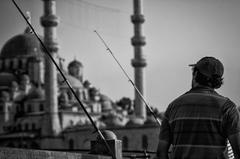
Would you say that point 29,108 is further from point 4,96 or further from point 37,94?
point 4,96

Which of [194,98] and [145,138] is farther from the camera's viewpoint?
[145,138]

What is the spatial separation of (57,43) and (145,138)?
914 centimetres

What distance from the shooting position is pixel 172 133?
3604 mm

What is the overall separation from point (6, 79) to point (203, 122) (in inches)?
2406

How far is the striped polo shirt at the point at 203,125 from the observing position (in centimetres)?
347

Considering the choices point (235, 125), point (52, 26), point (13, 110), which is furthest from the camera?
point (13, 110)

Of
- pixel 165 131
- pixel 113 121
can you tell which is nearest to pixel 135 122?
pixel 113 121

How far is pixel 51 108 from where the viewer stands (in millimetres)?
45281

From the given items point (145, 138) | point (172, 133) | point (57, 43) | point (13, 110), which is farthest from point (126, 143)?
point (172, 133)

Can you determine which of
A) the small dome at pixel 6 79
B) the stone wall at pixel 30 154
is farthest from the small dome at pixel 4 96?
the stone wall at pixel 30 154

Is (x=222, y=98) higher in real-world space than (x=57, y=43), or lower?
lower

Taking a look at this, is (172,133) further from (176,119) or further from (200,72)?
(200,72)

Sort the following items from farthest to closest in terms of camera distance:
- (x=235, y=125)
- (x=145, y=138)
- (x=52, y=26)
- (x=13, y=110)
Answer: (x=13, y=110)
(x=145, y=138)
(x=52, y=26)
(x=235, y=125)

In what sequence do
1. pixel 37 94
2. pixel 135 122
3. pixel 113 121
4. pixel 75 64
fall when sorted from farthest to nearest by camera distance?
pixel 75 64, pixel 37 94, pixel 113 121, pixel 135 122
